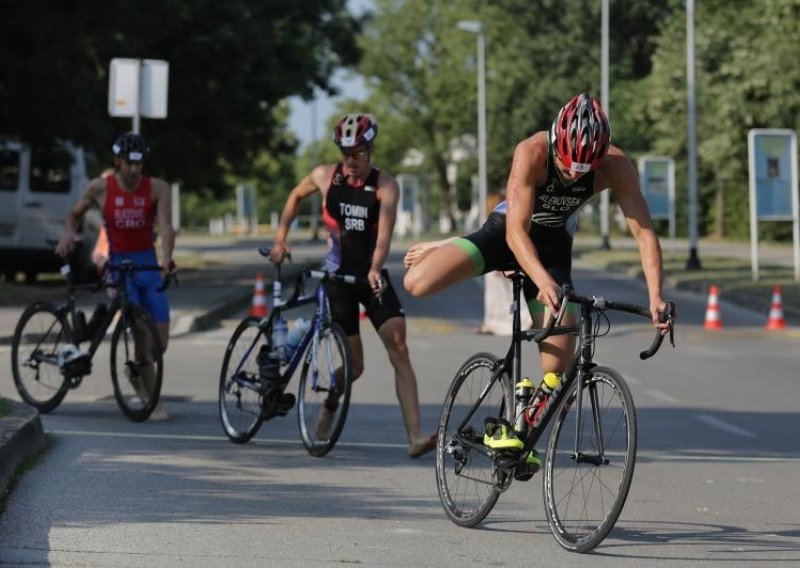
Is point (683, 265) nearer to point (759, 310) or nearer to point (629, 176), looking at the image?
point (759, 310)

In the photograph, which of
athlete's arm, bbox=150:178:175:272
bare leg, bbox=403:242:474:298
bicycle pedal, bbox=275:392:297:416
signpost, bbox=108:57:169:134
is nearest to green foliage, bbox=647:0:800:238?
signpost, bbox=108:57:169:134

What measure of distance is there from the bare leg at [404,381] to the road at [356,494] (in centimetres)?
11

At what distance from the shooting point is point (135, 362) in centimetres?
1156

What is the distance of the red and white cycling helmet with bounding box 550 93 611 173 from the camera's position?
7.01 m

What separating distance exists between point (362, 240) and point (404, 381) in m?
0.83

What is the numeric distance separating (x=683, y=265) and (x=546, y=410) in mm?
32473

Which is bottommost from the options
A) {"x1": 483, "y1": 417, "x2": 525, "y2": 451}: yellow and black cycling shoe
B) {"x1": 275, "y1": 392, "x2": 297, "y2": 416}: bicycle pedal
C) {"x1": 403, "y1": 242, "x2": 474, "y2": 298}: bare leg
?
{"x1": 483, "y1": 417, "x2": 525, "y2": 451}: yellow and black cycling shoe

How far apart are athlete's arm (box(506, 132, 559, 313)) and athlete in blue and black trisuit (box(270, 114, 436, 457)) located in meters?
2.74

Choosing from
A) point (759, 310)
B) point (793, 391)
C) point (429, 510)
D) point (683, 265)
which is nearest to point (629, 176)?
point (429, 510)

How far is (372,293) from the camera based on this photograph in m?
10.1

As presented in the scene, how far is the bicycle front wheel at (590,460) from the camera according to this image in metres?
6.75

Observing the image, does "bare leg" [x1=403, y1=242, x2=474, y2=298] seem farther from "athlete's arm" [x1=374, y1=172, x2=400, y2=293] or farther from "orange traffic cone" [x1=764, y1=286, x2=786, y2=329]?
"orange traffic cone" [x1=764, y1=286, x2=786, y2=329]

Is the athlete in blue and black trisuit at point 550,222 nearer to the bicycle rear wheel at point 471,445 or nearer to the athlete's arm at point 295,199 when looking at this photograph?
the bicycle rear wheel at point 471,445

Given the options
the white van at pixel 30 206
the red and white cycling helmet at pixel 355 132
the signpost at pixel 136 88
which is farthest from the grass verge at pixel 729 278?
the red and white cycling helmet at pixel 355 132
